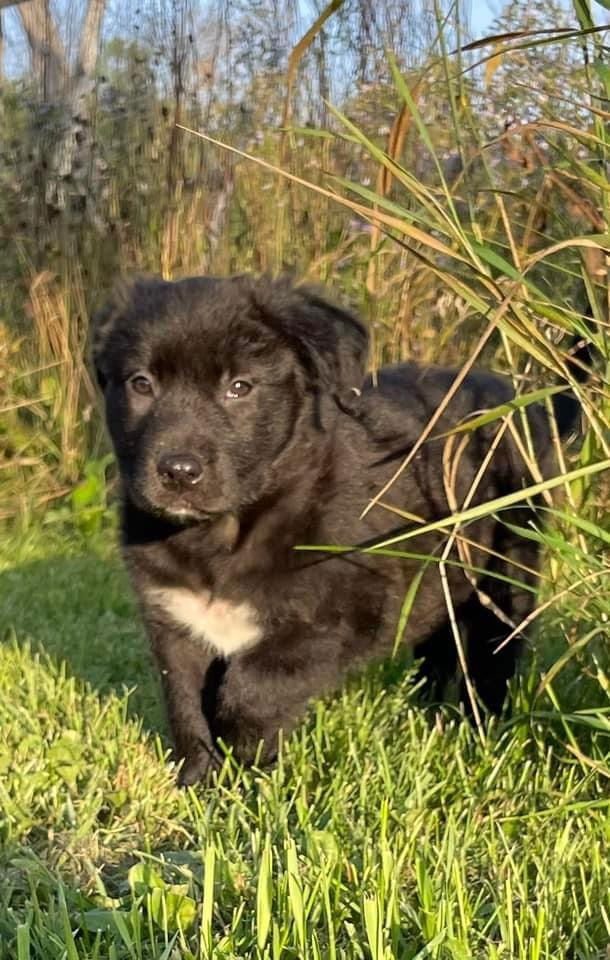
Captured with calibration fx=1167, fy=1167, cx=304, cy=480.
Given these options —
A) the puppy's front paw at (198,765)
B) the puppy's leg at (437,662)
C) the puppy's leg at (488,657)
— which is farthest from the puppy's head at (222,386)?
the puppy's leg at (437,662)

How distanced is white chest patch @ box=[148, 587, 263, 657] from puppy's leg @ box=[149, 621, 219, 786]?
54mm

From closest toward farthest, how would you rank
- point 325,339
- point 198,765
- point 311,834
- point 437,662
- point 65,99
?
point 311,834, point 198,765, point 325,339, point 437,662, point 65,99

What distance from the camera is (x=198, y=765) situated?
2441 mm

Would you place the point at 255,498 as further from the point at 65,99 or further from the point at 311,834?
the point at 65,99

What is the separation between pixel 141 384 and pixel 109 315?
0.27 meters

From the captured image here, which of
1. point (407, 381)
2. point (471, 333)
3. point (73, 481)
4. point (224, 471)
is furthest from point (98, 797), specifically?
point (73, 481)

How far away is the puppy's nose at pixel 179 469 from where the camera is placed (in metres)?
2.32

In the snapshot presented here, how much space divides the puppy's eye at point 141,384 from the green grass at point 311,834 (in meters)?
0.70

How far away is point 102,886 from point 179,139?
13.0 feet

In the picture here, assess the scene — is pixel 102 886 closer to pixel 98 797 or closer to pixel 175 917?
pixel 175 917

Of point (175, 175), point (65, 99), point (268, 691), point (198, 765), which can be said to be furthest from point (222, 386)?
point (65, 99)

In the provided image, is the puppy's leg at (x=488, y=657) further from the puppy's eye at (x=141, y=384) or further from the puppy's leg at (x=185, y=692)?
the puppy's eye at (x=141, y=384)

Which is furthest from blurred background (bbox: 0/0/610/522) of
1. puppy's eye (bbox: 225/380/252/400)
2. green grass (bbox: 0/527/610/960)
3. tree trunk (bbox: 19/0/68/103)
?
green grass (bbox: 0/527/610/960)

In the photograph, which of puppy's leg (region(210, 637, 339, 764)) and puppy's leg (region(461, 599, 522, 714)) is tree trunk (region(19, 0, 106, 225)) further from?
puppy's leg (region(210, 637, 339, 764))
